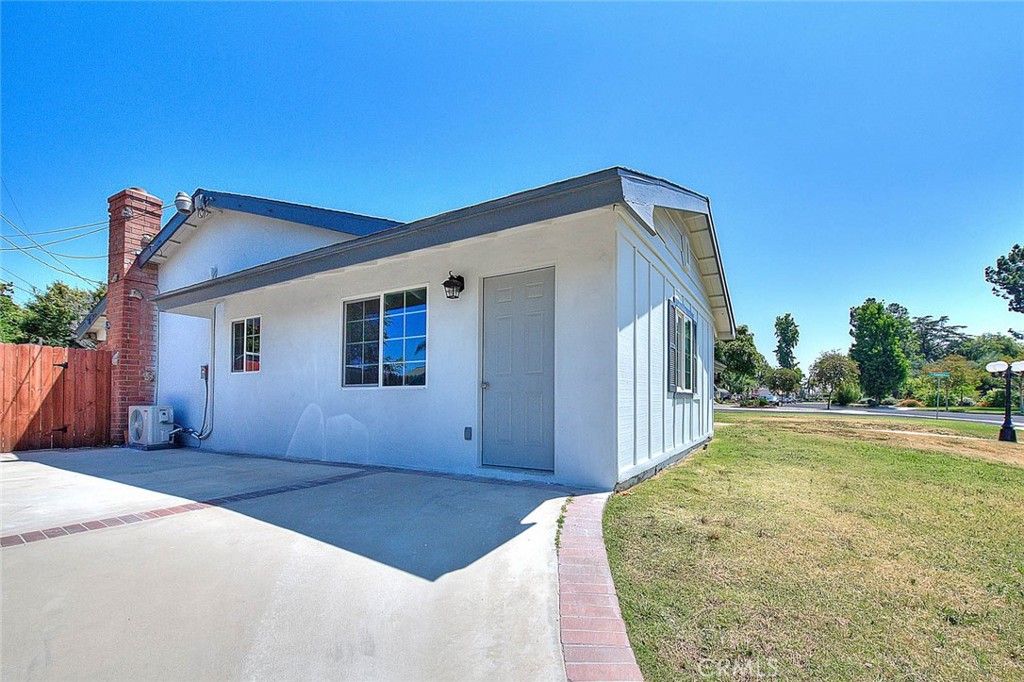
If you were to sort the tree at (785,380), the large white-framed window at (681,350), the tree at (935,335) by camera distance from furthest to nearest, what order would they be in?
the tree at (935,335) → the tree at (785,380) → the large white-framed window at (681,350)

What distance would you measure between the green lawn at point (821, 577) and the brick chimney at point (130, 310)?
1080 centimetres

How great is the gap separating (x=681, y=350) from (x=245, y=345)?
7880 mm

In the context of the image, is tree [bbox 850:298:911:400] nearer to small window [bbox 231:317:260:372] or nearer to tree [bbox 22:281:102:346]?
small window [bbox 231:317:260:372]

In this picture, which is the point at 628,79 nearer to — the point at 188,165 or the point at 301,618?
the point at 301,618

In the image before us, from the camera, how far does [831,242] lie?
22750 mm

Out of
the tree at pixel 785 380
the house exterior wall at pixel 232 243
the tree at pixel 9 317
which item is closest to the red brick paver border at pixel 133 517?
the house exterior wall at pixel 232 243

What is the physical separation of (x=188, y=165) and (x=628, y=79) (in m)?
11.1

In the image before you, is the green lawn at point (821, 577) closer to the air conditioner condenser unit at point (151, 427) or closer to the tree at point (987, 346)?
the air conditioner condenser unit at point (151, 427)

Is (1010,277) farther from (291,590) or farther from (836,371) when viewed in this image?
(291,590)

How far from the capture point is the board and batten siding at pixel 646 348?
4.89 m

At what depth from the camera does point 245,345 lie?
28.7 feet

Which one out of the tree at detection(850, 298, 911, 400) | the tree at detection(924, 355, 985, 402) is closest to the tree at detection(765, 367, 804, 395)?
the tree at detection(850, 298, 911, 400)

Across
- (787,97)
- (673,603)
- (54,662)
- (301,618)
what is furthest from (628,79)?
(54,662)

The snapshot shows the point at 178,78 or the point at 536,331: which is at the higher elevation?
the point at 178,78
